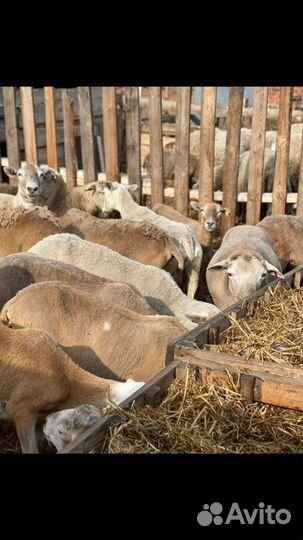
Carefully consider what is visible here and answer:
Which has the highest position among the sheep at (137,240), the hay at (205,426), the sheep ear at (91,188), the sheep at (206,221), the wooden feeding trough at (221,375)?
the wooden feeding trough at (221,375)

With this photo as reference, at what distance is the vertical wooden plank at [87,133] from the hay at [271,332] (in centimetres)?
547

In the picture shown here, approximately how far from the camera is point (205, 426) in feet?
11.5

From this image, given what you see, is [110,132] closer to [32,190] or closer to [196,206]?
[32,190]

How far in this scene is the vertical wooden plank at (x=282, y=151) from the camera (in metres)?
8.48

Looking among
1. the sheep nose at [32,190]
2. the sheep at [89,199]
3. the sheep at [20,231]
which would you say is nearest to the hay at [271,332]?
the sheep at [20,231]

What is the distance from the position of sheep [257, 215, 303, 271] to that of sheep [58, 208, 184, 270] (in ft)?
5.17

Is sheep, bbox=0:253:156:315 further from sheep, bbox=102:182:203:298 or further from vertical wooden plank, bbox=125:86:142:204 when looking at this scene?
vertical wooden plank, bbox=125:86:142:204

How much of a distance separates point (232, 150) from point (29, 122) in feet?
13.5

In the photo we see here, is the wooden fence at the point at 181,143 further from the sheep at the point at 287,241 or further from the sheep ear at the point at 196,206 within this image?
the sheep at the point at 287,241

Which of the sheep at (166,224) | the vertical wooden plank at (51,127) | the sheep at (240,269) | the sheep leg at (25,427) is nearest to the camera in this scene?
the sheep leg at (25,427)
